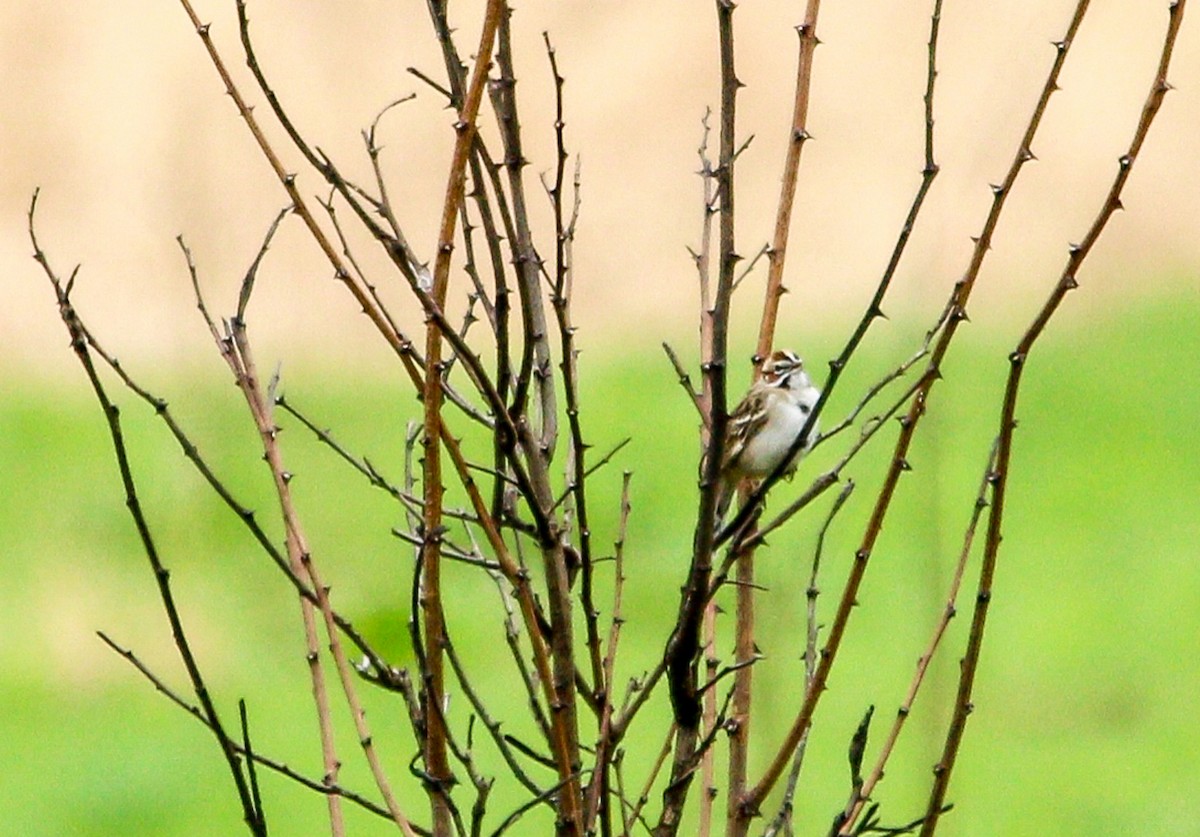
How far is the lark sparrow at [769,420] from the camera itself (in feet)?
9.93

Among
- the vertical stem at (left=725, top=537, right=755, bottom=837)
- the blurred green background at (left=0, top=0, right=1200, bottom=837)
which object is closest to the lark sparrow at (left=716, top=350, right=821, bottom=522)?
the vertical stem at (left=725, top=537, right=755, bottom=837)

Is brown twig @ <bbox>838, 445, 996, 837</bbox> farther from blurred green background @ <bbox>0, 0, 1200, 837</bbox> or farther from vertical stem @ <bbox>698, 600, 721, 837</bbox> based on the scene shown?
blurred green background @ <bbox>0, 0, 1200, 837</bbox>

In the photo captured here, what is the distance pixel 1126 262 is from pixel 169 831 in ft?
26.2

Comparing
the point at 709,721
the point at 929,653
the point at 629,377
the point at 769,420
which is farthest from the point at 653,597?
the point at 929,653

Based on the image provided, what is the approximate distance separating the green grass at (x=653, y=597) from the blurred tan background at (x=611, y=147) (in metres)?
1.08

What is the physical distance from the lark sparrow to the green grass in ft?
7.06

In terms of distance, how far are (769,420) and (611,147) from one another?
33.2 feet

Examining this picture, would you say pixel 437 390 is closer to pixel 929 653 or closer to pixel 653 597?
pixel 929 653

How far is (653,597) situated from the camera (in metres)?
7.83

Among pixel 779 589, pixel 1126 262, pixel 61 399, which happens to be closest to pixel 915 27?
pixel 1126 262

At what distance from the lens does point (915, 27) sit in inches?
511

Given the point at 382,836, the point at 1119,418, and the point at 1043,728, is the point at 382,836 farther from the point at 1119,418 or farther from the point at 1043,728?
the point at 1119,418

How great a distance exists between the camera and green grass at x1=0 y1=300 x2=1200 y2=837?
23.5 ft

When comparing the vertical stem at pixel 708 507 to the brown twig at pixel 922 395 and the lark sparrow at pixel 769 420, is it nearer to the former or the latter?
the brown twig at pixel 922 395
